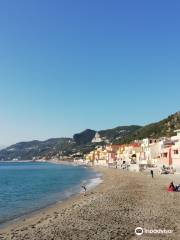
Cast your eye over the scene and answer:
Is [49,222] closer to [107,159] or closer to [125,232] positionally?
[125,232]

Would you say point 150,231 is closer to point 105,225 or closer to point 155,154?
point 105,225

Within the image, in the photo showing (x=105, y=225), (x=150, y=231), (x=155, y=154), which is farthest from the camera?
(x=155, y=154)

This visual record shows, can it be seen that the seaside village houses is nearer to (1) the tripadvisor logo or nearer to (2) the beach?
(2) the beach

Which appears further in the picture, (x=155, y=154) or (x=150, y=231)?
(x=155, y=154)

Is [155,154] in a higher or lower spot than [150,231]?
higher

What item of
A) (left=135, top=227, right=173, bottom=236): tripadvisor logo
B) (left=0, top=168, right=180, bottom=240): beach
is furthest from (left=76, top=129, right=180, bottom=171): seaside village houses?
(left=135, top=227, right=173, bottom=236): tripadvisor logo

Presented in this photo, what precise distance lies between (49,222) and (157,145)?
8171 cm

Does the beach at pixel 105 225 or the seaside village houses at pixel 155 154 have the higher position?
the seaside village houses at pixel 155 154

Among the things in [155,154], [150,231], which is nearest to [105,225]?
[150,231]

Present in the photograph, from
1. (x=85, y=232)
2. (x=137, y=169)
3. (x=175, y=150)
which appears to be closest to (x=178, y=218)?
(x=85, y=232)

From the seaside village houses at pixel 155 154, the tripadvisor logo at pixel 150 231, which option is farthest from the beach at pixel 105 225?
the seaside village houses at pixel 155 154

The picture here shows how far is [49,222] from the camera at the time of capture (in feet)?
74.5

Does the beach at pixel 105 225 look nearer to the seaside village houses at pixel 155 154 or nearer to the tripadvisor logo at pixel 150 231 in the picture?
the tripadvisor logo at pixel 150 231

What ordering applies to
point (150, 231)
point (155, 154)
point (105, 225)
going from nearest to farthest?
1. point (150, 231)
2. point (105, 225)
3. point (155, 154)
